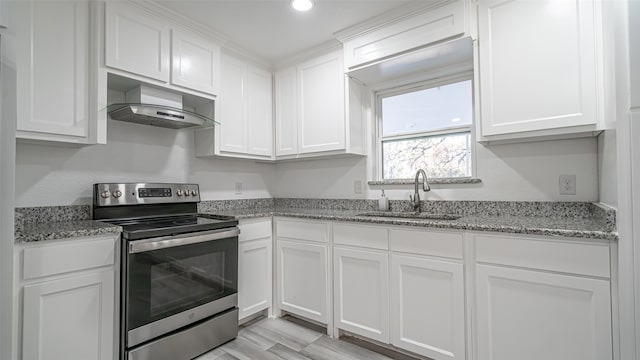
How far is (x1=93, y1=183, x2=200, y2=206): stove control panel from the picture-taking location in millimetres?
1996

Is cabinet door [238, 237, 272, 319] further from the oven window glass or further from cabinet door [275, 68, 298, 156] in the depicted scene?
cabinet door [275, 68, 298, 156]

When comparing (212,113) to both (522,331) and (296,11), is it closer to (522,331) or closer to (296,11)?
(296,11)

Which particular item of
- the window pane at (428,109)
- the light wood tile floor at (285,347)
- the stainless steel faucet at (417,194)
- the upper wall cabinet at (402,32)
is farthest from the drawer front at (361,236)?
the upper wall cabinet at (402,32)

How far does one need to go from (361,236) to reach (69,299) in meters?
1.69

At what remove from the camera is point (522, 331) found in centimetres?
152

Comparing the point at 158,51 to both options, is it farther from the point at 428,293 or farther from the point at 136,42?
the point at 428,293

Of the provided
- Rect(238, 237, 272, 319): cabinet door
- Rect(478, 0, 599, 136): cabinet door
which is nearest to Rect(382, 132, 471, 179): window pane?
Rect(478, 0, 599, 136): cabinet door

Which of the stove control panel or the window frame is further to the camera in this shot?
the window frame

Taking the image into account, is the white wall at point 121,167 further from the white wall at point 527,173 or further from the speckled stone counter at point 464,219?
the white wall at point 527,173

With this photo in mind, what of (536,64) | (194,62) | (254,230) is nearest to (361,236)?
(254,230)

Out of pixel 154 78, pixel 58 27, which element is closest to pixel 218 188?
pixel 154 78

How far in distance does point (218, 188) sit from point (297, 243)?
98 cm

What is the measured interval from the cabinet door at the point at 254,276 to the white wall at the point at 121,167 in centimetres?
69

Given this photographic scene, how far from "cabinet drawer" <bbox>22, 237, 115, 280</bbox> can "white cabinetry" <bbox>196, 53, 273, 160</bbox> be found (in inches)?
43.8
